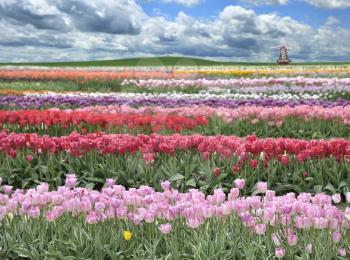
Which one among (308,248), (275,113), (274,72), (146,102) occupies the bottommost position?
(274,72)

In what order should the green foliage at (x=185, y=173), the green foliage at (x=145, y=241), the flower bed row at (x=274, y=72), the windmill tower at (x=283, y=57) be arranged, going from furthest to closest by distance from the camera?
the windmill tower at (x=283, y=57), the flower bed row at (x=274, y=72), the green foliage at (x=185, y=173), the green foliage at (x=145, y=241)

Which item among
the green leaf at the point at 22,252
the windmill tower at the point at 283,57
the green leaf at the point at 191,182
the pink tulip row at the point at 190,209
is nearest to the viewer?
the pink tulip row at the point at 190,209

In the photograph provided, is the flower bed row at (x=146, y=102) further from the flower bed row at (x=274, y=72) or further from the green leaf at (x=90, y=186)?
the flower bed row at (x=274, y=72)

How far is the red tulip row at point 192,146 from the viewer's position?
6.65m

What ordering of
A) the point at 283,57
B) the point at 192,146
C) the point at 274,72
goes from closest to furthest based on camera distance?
the point at 192,146 < the point at 274,72 < the point at 283,57

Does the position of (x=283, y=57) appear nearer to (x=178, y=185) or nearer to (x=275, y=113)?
(x=275, y=113)

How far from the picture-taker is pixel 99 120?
10.2 metres

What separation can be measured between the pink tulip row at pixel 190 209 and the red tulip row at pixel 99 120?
17.9 feet

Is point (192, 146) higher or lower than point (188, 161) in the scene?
higher

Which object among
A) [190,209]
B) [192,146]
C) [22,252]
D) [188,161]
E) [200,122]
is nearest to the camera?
[190,209]

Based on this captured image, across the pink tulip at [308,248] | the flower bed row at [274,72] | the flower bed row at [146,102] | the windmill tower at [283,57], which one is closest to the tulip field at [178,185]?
the pink tulip at [308,248]

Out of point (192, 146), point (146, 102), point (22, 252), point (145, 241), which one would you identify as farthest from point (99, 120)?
point (145, 241)

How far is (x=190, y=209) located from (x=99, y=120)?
21.7 feet

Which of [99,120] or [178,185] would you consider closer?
[178,185]
